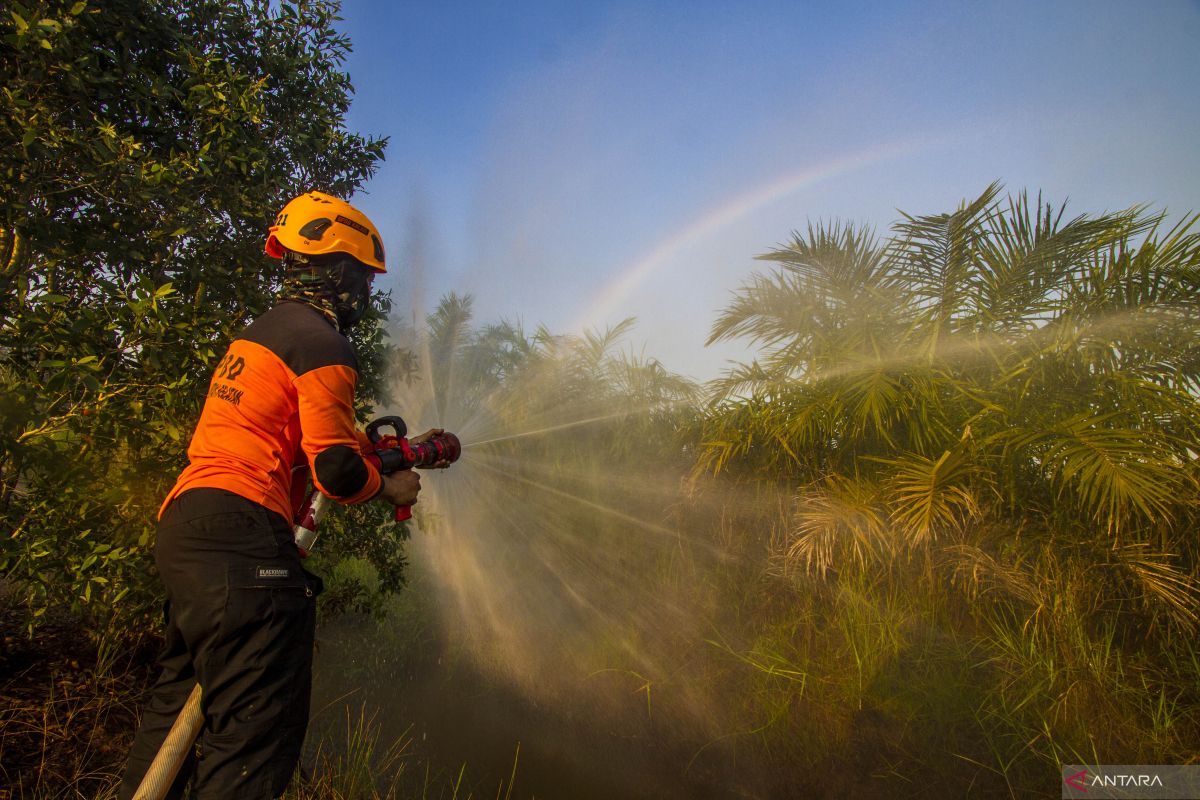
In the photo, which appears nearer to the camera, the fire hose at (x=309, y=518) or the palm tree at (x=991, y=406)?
the fire hose at (x=309, y=518)

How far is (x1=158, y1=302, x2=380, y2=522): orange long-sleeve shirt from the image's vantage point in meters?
2.32

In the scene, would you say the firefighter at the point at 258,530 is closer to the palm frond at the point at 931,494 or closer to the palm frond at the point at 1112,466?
the palm frond at the point at 931,494

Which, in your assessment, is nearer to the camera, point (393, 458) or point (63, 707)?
point (393, 458)

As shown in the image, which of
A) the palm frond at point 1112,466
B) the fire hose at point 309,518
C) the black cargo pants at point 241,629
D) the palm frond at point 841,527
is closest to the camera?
the black cargo pants at point 241,629

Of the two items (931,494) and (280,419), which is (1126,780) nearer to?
(931,494)

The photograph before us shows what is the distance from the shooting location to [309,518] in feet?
8.75

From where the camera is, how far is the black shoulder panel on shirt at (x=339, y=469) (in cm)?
231

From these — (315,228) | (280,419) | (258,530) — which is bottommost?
(258,530)

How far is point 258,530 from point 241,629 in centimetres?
34

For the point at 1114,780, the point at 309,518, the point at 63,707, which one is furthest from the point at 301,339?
the point at 1114,780

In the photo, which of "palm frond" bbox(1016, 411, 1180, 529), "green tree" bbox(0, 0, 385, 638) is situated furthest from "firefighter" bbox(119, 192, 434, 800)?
"palm frond" bbox(1016, 411, 1180, 529)

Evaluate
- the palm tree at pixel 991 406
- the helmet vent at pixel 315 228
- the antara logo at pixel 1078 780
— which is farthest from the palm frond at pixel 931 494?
the helmet vent at pixel 315 228

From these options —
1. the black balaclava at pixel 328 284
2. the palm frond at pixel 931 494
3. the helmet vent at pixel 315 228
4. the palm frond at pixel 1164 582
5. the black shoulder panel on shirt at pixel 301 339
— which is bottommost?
the palm frond at pixel 1164 582

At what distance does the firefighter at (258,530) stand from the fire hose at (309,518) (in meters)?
0.07
